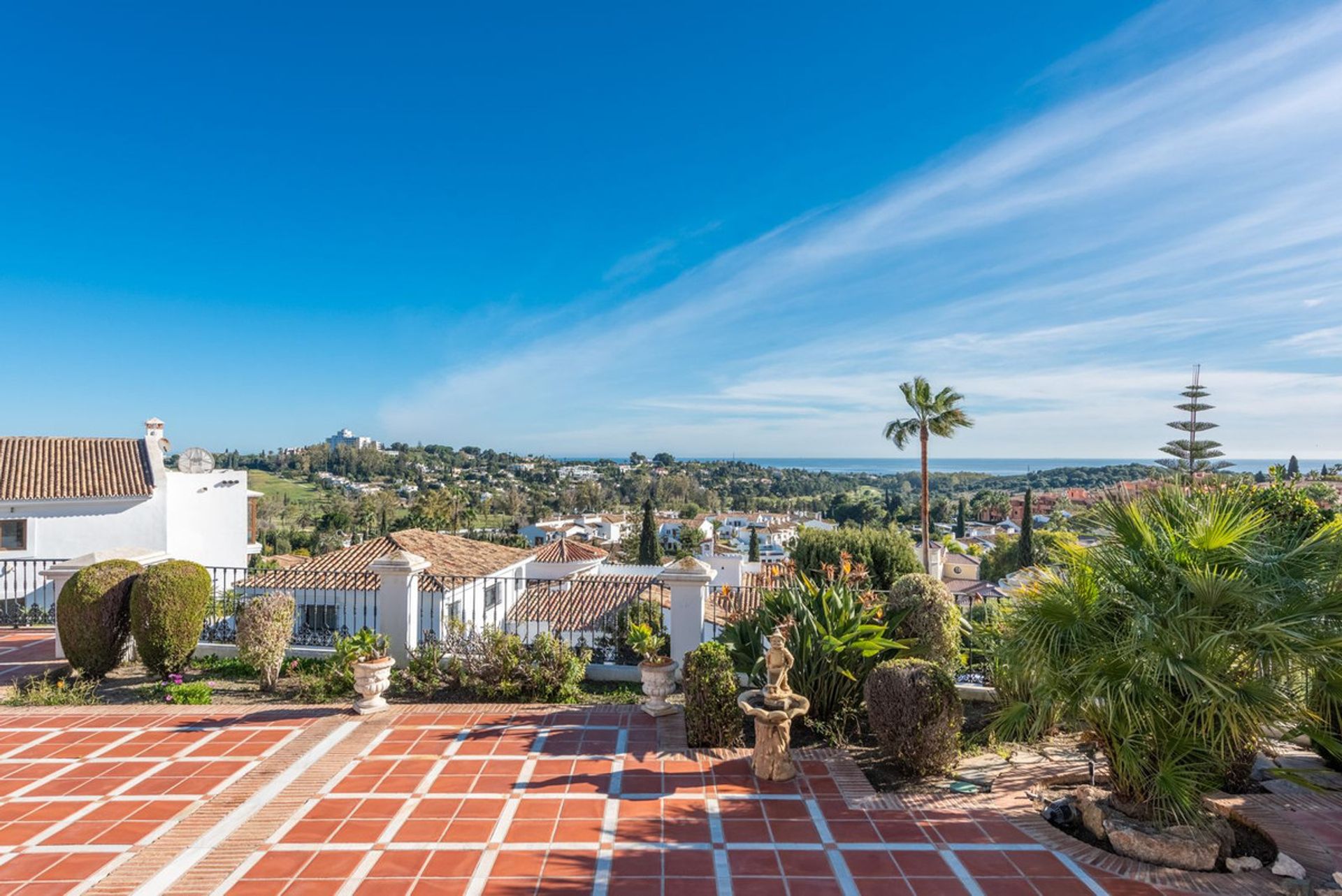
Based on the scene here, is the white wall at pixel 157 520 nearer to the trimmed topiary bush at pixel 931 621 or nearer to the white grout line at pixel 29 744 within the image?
the white grout line at pixel 29 744

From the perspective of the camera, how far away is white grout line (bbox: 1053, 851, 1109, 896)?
3559mm

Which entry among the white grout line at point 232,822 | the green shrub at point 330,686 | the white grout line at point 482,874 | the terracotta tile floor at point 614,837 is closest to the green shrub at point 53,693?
the green shrub at point 330,686

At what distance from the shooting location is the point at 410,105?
1420 cm

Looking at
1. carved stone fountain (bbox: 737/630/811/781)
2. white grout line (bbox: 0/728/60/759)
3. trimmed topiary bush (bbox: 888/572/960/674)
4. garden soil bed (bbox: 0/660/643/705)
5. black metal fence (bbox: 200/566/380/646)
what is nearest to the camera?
carved stone fountain (bbox: 737/630/811/781)

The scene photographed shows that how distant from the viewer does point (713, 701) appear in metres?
5.61

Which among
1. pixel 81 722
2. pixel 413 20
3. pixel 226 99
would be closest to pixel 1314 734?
pixel 81 722

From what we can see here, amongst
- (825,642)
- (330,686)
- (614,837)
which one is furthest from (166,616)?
(825,642)

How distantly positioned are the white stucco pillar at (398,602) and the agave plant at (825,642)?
4008 mm

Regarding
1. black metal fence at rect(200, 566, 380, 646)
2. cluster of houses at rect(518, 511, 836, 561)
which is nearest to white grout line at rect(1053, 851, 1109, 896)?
black metal fence at rect(200, 566, 380, 646)

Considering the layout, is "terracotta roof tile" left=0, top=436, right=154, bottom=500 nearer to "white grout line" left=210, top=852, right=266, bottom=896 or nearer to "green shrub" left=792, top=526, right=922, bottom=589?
"white grout line" left=210, top=852, right=266, bottom=896

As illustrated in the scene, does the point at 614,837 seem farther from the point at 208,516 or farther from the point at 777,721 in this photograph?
the point at 208,516

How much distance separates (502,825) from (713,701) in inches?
79.8

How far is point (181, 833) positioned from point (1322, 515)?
9024 millimetres

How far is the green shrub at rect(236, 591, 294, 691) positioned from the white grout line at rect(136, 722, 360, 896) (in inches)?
69.6
